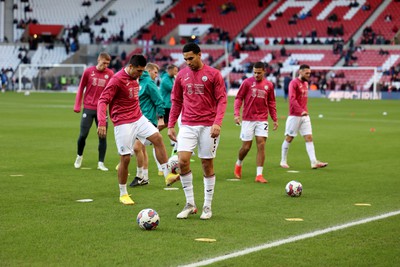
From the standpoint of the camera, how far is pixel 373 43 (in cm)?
6681

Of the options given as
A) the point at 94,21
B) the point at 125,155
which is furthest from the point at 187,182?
the point at 94,21

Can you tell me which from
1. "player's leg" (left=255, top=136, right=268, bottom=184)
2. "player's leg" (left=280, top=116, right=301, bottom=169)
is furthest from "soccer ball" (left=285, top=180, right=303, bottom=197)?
"player's leg" (left=280, top=116, right=301, bottom=169)

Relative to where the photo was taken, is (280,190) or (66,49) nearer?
(280,190)

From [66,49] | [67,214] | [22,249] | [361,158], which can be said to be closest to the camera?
[22,249]

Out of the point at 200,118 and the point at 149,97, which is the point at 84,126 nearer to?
the point at 149,97

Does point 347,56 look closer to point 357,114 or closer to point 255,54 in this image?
point 255,54

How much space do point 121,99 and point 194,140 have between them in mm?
2075

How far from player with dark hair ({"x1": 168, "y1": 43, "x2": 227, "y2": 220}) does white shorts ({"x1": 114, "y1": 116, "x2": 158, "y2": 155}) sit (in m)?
1.54

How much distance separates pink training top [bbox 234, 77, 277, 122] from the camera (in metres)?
15.3

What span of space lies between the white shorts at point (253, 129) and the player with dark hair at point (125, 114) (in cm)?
301

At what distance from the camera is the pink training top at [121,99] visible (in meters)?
12.1

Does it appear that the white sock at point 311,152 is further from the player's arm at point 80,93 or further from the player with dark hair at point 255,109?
the player's arm at point 80,93

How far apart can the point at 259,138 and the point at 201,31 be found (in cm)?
6296

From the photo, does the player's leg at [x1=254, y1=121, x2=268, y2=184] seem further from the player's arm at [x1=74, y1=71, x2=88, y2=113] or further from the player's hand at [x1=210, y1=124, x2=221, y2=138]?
the player's hand at [x1=210, y1=124, x2=221, y2=138]
